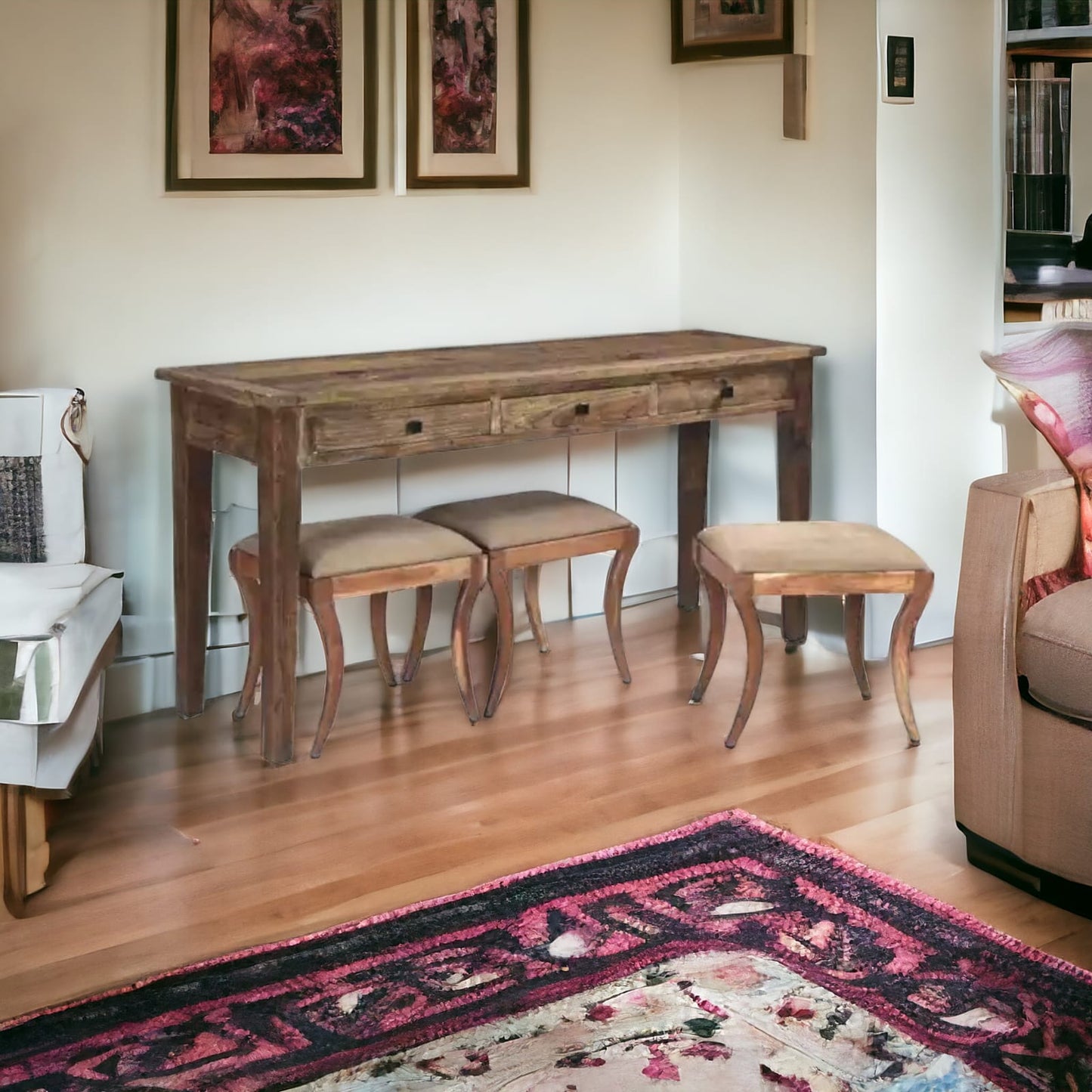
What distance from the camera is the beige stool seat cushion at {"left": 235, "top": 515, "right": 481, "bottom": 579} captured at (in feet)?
10.3

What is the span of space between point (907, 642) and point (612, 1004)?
55.5 inches

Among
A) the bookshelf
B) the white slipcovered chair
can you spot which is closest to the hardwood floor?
the white slipcovered chair

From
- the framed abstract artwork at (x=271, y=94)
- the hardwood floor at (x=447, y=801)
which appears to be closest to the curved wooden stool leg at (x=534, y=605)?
the hardwood floor at (x=447, y=801)

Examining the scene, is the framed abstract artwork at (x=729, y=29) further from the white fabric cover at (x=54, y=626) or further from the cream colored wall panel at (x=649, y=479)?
the white fabric cover at (x=54, y=626)

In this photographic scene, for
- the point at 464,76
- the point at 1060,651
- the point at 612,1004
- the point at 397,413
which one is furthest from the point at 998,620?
the point at 464,76

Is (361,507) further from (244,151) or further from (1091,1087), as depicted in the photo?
(1091,1087)

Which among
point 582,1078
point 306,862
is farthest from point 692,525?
point 582,1078

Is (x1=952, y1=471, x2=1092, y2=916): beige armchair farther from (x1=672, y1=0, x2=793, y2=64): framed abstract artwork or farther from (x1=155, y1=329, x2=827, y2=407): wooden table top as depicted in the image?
(x1=672, y1=0, x2=793, y2=64): framed abstract artwork

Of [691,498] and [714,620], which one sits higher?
[691,498]

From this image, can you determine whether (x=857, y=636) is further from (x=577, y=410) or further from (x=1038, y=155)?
(x=1038, y=155)

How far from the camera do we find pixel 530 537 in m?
3.46

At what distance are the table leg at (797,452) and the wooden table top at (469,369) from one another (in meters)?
0.08

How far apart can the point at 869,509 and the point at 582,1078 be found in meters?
2.23

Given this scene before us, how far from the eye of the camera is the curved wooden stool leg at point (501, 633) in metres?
3.41
